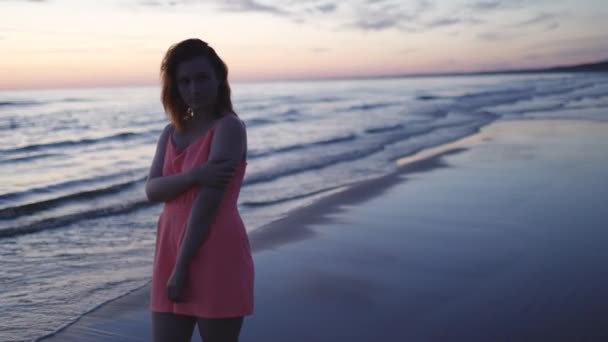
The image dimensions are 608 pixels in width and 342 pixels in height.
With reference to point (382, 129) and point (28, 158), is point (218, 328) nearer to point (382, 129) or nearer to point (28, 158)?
point (28, 158)

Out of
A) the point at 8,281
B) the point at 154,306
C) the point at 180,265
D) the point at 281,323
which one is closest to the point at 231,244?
the point at 180,265

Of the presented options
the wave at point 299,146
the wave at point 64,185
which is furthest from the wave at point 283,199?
the wave at point 299,146

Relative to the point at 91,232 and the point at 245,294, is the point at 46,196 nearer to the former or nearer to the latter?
the point at 91,232

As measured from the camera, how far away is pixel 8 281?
5.51 meters

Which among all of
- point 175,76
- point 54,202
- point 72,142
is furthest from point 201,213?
point 72,142

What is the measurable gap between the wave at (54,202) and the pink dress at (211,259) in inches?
310

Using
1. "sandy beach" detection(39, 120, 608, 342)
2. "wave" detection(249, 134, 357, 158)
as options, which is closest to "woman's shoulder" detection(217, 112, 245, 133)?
"sandy beach" detection(39, 120, 608, 342)

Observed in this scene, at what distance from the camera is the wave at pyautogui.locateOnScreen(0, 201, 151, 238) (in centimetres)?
776

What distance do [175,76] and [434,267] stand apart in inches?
149

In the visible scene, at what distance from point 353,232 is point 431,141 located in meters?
10.9

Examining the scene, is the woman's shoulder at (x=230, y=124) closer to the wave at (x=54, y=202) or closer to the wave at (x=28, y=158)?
the wave at (x=54, y=202)

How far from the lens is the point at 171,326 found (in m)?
2.19

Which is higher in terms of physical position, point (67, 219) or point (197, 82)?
point (197, 82)

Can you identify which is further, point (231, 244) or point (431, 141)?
point (431, 141)
